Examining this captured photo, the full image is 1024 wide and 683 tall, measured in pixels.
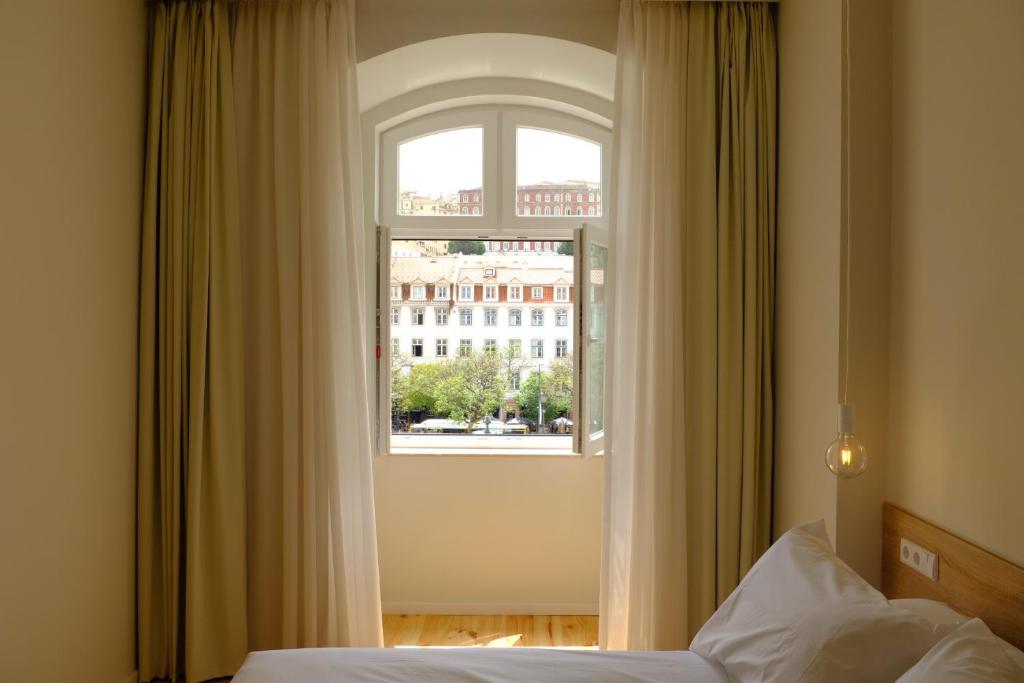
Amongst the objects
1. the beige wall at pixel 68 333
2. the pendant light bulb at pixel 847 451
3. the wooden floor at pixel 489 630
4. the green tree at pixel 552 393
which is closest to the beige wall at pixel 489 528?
the wooden floor at pixel 489 630

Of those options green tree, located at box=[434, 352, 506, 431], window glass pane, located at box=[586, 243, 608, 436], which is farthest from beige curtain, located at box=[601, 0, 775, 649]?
green tree, located at box=[434, 352, 506, 431]

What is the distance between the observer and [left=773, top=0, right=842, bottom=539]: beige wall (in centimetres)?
214

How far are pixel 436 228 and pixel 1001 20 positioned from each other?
242cm

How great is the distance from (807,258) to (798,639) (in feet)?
4.36

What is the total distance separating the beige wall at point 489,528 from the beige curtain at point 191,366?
2.88 feet

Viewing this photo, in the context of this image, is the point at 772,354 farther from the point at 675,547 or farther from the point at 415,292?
the point at 415,292

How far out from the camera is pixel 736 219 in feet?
8.64

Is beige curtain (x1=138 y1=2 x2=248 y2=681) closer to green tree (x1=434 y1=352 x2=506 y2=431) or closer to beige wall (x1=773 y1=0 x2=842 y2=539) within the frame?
green tree (x1=434 y1=352 x2=506 y2=431)

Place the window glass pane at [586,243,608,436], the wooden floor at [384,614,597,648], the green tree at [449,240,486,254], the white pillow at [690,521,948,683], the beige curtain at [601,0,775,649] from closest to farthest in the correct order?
the white pillow at [690,521,948,683] → the beige curtain at [601,0,775,649] → the wooden floor at [384,614,597,648] → the window glass pane at [586,243,608,436] → the green tree at [449,240,486,254]

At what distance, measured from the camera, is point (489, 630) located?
3.18 metres

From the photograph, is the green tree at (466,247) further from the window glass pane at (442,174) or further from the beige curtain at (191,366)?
the beige curtain at (191,366)

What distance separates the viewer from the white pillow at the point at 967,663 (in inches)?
44.7

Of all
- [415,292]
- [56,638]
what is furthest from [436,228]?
[56,638]

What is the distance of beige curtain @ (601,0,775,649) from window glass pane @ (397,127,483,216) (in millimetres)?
1048
